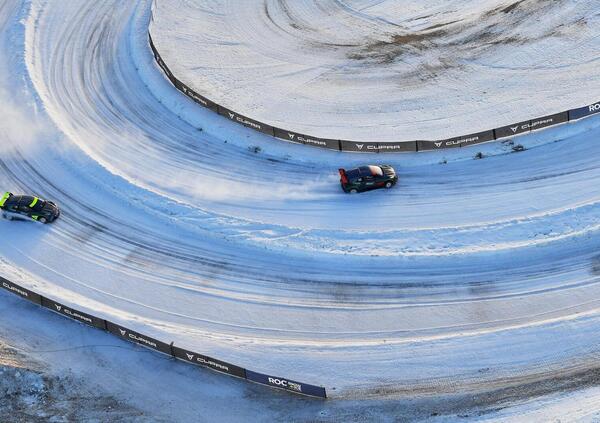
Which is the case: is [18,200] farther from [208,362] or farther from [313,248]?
[313,248]

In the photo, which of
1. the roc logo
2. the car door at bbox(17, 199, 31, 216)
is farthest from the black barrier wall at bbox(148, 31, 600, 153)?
the roc logo

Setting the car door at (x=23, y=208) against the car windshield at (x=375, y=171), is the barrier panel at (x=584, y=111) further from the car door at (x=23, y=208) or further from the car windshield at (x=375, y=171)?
the car door at (x=23, y=208)

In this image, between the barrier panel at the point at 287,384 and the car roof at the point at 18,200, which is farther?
the car roof at the point at 18,200

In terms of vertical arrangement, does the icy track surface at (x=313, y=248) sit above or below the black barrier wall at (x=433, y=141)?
below

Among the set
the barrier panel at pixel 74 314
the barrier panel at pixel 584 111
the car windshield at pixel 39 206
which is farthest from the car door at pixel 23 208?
the barrier panel at pixel 584 111

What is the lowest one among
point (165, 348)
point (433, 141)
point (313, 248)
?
point (165, 348)

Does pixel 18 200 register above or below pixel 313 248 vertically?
above

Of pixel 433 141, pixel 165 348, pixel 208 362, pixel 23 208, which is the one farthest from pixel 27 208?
pixel 433 141

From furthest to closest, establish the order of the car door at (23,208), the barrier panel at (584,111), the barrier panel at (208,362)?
the barrier panel at (584,111)
the car door at (23,208)
the barrier panel at (208,362)
